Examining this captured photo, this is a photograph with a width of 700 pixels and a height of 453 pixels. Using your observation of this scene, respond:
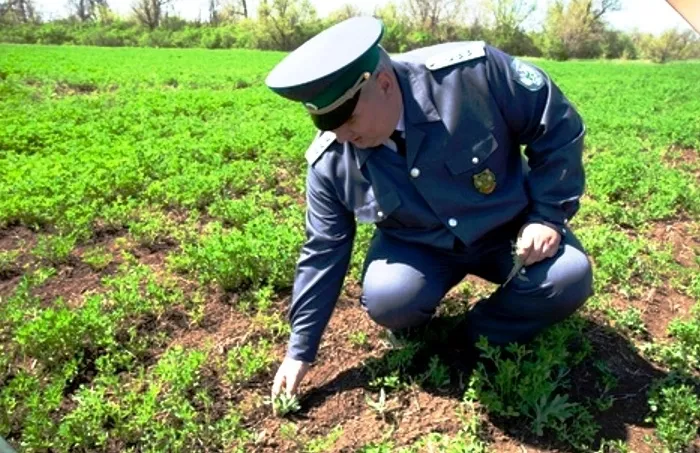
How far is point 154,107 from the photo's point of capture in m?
9.30

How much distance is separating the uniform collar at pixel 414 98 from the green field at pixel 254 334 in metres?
0.88

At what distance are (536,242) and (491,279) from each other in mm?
474

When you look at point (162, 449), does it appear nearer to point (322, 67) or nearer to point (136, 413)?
point (136, 413)

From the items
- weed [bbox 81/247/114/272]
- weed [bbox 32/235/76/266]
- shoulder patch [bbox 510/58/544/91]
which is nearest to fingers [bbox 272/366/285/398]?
shoulder patch [bbox 510/58/544/91]

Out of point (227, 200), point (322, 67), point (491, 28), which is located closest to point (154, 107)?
point (227, 200)

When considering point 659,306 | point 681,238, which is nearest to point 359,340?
point 659,306

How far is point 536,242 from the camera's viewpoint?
7.73 ft

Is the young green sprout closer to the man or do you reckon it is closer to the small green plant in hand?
the man

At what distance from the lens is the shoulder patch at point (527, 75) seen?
7.64 feet

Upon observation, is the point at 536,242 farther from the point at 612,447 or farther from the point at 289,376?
the point at 289,376

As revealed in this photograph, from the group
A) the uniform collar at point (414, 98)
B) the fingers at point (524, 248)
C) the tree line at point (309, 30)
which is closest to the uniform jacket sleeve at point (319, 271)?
the uniform collar at point (414, 98)

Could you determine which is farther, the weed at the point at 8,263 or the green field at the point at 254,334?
the weed at the point at 8,263

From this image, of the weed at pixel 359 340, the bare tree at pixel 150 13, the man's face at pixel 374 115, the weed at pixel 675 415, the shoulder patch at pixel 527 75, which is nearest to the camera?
the man's face at pixel 374 115

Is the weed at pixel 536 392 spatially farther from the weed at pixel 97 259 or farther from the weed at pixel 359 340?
the weed at pixel 97 259
